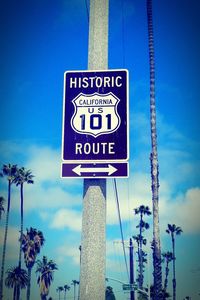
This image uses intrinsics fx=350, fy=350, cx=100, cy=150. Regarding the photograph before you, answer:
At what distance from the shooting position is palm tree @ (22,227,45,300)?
52.9 metres

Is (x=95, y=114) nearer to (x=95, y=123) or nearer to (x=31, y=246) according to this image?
(x=95, y=123)

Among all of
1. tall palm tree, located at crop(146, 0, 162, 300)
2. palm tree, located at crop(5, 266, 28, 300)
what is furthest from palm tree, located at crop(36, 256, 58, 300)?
tall palm tree, located at crop(146, 0, 162, 300)

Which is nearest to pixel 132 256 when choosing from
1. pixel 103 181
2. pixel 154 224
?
pixel 154 224

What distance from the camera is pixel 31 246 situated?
53.9m

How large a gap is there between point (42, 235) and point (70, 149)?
53.4 m

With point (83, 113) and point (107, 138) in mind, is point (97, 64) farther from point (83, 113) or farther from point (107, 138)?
point (107, 138)

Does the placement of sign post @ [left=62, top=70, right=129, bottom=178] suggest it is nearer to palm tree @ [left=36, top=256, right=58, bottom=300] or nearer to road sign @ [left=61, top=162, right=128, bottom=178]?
road sign @ [left=61, top=162, right=128, bottom=178]

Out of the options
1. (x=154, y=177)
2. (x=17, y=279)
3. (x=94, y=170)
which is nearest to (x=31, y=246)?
(x=17, y=279)

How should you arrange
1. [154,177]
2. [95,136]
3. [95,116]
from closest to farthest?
[95,136], [95,116], [154,177]

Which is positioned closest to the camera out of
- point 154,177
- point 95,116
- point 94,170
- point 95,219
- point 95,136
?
point 95,219

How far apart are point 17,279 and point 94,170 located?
177 feet

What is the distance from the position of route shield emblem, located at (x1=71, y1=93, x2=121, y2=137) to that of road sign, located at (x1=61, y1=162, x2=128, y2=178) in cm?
50

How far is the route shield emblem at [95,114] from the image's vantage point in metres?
5.39

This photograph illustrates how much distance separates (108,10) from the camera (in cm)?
604
